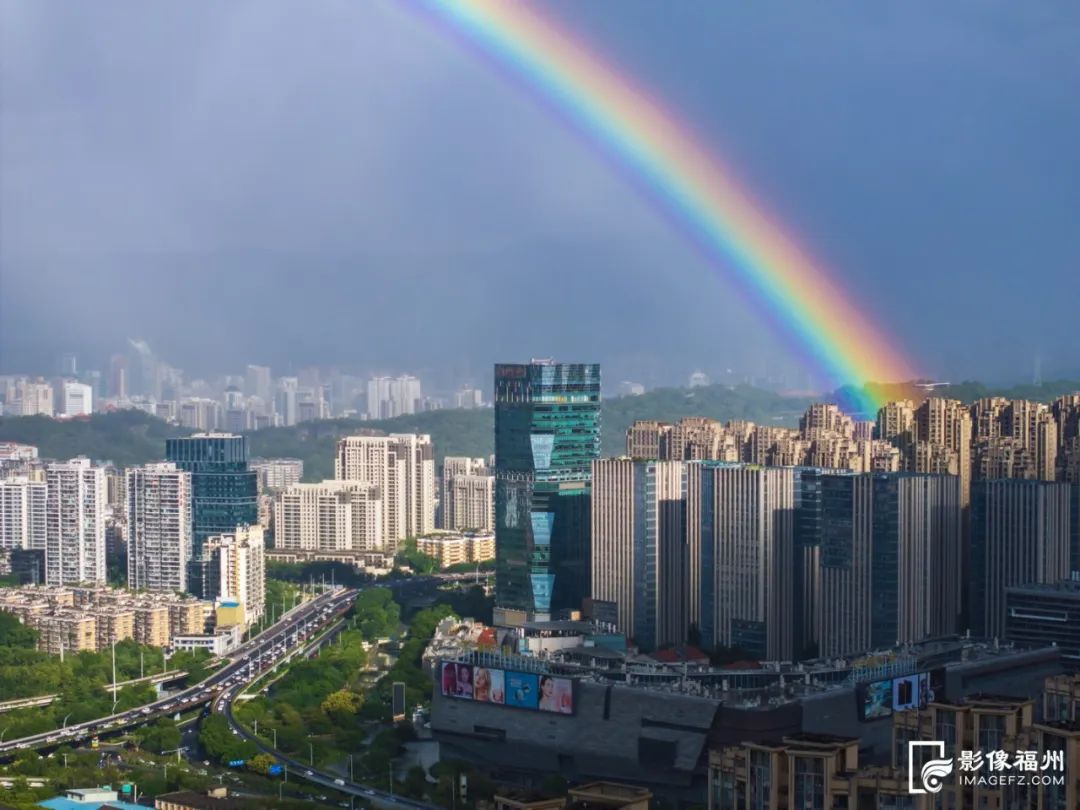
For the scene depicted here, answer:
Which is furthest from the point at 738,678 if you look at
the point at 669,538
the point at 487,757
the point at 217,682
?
the point at 217,682

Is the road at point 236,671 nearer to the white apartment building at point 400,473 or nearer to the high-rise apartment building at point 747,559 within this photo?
the high-rise apartment building at point 747,559

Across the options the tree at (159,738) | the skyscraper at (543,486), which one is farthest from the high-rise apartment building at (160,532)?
the tree at (159,738)

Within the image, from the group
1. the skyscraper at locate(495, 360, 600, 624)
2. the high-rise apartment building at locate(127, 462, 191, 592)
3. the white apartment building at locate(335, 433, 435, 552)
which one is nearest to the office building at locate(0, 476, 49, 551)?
the high-rise apartment building at locate(127, 462, 191, 592)

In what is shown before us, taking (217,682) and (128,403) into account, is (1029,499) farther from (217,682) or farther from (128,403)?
(128,403)

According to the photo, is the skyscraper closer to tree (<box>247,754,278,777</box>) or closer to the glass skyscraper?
the glass skyscraper

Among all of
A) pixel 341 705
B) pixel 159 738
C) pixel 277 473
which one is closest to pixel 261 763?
pixel 159 738

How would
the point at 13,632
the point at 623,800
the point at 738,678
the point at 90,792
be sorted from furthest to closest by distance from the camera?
the point at 13,632, the point at 738,678, the point at 90,792, the point at 623,800

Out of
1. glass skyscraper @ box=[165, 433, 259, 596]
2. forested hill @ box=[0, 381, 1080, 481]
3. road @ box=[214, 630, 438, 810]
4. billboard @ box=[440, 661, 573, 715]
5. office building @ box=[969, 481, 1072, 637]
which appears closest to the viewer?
road @ box=[214, 630, 438, 810]
